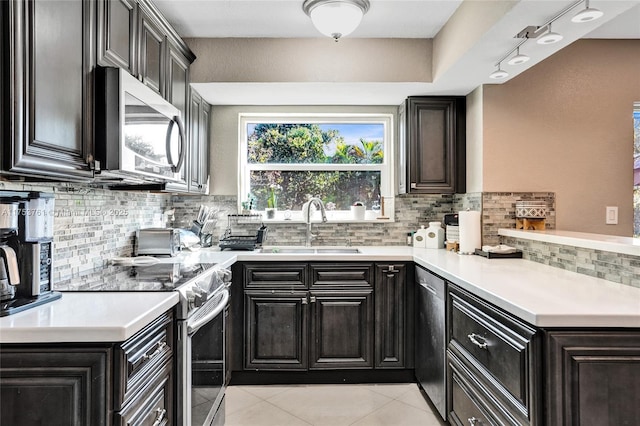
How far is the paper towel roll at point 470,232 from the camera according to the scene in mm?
2834

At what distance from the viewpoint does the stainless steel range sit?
1.64m

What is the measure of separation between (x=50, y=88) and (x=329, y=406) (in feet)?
7.34

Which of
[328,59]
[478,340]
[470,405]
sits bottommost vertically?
Answer: [470,405]

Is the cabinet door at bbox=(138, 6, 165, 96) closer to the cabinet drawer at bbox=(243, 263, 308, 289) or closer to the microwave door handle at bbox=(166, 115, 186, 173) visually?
the microwave door handle at bbox=(166, 115, 186, 173)

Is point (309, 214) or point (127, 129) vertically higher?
point (127, 129)

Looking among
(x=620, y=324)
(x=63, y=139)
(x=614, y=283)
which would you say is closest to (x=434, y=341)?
(x=614, y=283)

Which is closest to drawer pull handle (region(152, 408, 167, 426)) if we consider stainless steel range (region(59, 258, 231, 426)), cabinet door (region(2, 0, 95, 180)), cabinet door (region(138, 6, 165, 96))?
stainless steel range (region(59, 258, 231, 426))

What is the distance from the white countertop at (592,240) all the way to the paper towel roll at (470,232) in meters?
0.19

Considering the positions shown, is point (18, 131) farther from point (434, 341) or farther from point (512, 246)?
point (512, 246)

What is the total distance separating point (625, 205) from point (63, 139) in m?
3.32

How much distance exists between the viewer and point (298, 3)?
2.37 m

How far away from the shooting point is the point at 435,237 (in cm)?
323

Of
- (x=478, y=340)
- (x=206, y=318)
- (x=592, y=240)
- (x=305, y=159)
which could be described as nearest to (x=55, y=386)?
(x=206, y=318)

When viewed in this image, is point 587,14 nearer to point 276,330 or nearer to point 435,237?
point 435,237
